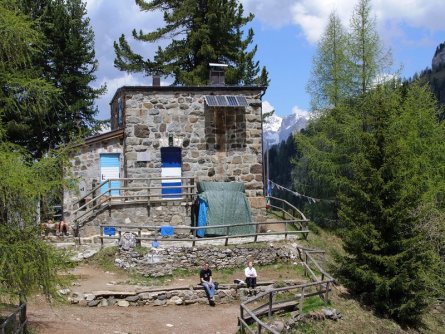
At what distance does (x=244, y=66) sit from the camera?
3369 centimetres

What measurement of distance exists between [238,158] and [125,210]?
5.18 m

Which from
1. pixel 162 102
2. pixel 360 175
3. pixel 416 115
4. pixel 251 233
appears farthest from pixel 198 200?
pixel 416 115

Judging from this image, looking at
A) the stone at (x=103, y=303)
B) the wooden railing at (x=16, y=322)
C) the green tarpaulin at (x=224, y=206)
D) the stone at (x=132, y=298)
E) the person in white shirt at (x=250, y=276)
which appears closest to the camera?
the wooden railing at (x=16, y=322)

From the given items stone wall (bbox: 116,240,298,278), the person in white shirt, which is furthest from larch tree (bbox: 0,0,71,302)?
stone wall (bbox: 116,240,298,278)

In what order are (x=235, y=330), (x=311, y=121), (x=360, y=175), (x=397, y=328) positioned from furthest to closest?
(x=311, y=121) < (x=360, y=175) < (x=397, y=328) < (x=235, y=330)

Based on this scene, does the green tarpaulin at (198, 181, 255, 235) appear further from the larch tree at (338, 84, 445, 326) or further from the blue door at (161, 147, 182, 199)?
the larch tree at (338, 84, 445, 326)

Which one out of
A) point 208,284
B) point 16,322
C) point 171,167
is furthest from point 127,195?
point 16,322

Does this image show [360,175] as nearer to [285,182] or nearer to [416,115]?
[416,115]

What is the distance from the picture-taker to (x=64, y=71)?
30.1m

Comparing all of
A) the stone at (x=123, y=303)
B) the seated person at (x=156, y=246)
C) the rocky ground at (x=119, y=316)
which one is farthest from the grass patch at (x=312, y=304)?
the seated person at (x=156, y=246)

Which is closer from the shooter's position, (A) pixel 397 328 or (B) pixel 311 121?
(A) pixel 397 328

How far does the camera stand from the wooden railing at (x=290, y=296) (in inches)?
600

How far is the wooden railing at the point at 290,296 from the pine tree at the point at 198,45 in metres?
15.3

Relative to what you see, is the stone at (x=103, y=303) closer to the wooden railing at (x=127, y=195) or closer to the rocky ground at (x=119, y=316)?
the rocky ground at (x=119, y=316)
